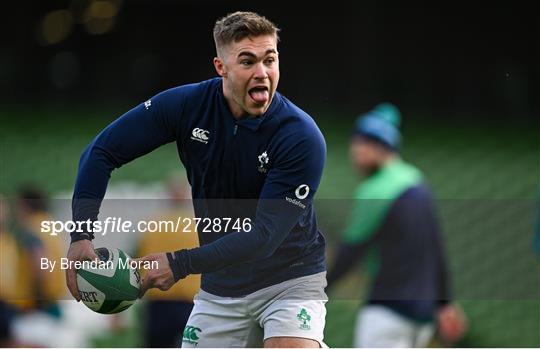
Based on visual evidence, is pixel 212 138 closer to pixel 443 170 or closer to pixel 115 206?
pixel 115 206

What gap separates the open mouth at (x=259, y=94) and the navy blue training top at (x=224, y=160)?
89 mm

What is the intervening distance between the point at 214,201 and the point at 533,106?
528 inches

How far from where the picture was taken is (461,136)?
14.3 metres

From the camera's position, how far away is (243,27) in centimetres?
343

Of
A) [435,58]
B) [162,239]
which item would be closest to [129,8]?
[435,58]

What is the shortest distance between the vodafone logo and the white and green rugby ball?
0.61 metres

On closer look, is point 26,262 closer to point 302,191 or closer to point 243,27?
point 302,191

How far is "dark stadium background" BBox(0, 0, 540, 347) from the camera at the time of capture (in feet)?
39.0

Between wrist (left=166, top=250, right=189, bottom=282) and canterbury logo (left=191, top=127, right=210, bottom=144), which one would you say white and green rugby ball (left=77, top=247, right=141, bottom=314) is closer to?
wrist (left=166, top=250, right=189, bottom=282)

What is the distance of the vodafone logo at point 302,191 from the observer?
3.62m

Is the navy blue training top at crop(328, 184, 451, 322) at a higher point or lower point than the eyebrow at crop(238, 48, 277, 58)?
lower

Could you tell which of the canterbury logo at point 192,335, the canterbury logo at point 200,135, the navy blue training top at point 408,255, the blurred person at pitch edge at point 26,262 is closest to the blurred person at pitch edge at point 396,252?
the navy blue training top at point 408,255

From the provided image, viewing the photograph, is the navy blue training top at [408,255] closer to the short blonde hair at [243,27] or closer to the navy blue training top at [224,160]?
the navy blue training top at [224,160]

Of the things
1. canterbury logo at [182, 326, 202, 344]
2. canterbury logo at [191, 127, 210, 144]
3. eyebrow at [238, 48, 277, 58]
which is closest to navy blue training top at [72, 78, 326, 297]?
canterbury logo at [191, 127, 210, 144]
